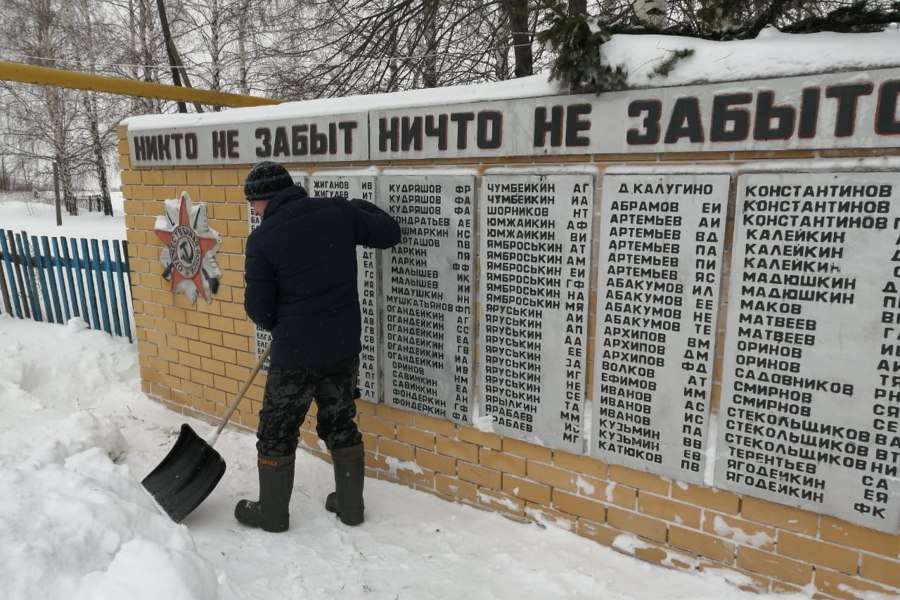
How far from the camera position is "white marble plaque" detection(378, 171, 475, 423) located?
10.3 feet

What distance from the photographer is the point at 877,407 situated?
2.16 metres

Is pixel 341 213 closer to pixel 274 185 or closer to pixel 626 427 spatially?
pixel 274 185

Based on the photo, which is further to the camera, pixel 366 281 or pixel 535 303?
pixel 366 281

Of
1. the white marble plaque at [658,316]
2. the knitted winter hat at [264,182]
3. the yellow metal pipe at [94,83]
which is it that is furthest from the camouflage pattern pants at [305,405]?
the yellow metal pipe at [94,83]

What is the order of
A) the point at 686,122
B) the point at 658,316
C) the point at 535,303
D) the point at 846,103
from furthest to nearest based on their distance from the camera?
the point at 535,303
the point at 658,316
the point at 686,122
the point at 846,103

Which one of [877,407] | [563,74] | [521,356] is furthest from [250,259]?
[877,407]

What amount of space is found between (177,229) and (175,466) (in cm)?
189

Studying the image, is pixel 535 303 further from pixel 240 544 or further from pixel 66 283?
pixel 66 283

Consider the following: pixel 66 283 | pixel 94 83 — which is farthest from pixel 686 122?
pixel 66 283

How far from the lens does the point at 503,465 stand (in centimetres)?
320

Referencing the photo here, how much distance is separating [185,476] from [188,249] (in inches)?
71.9

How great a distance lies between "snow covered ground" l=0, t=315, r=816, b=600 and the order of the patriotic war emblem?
1.09 m

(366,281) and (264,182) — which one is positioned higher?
(264,182)

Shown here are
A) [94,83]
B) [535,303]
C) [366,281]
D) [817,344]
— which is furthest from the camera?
[94,83]
